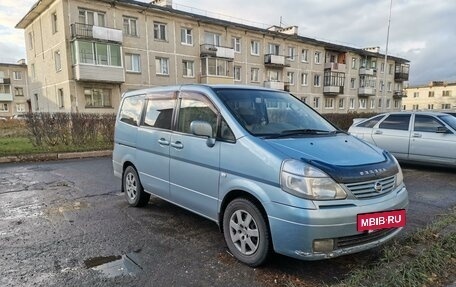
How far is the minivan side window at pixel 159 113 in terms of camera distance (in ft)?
14.1

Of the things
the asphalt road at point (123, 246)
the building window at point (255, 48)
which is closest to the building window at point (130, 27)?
the building window at point (255, 48)

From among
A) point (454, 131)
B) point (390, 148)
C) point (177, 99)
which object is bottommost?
point (390, 148)

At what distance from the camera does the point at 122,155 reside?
17.5 ft

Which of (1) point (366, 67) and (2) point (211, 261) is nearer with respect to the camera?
(2) point (211, 261)

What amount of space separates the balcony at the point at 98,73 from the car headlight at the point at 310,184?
22757mm

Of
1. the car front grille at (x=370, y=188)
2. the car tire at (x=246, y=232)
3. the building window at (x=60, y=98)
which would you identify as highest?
the building window at (x=60, y=98)

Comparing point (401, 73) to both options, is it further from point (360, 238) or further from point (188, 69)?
point (360, 238)

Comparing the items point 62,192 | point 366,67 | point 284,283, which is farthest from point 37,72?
point 366,67

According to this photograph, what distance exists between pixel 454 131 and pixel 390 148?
1.50 m

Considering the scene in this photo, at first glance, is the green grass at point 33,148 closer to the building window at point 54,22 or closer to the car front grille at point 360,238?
the car front grille at point 360,238

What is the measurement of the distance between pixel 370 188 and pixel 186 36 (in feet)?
91.6

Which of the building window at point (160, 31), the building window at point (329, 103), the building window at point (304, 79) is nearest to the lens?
the building window at point (160, 31)

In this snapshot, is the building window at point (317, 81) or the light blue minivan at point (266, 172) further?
the building window at point (317, 81)

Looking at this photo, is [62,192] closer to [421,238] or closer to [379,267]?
[379,267]
